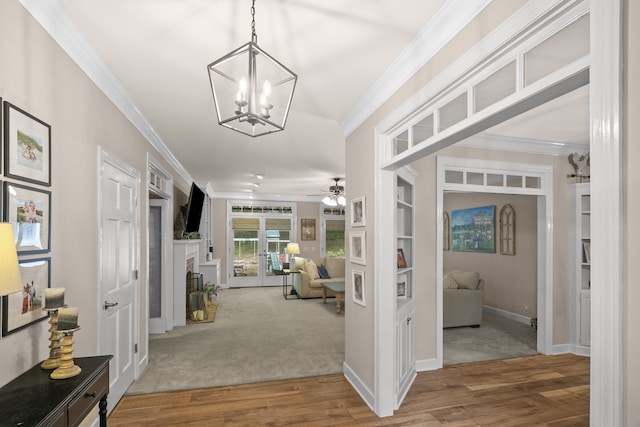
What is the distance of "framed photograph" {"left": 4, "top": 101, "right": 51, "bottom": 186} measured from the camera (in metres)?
1.56

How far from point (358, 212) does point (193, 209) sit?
3.68 meters

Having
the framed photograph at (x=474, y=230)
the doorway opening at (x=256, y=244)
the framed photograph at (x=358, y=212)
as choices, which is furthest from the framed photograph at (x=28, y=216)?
the doorway opening at (x=256, y=244)

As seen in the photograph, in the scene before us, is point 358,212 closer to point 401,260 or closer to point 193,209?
point 401,260

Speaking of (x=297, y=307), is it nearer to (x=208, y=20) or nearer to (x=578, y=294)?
(x=578, y=294)

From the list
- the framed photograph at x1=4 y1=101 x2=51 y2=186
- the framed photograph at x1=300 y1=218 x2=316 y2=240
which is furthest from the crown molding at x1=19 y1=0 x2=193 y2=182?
the framed photograph at x1=300 y1=218 x2=316 y2=240

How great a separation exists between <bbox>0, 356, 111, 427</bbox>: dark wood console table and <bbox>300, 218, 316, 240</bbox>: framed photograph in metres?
8.64

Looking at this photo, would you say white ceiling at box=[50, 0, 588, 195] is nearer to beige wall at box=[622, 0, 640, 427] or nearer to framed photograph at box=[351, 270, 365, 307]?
beige wall at box=[622, 0, 640, 427]

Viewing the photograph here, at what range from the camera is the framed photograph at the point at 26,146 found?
5.11ft

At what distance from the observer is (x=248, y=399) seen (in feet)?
10.3

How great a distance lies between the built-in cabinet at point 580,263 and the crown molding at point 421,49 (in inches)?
121

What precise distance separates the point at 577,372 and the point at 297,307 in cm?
462

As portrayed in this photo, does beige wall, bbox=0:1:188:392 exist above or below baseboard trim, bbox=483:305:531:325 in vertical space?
above

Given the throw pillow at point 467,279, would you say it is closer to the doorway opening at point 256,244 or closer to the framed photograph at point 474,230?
the framed photograph at point 474,230

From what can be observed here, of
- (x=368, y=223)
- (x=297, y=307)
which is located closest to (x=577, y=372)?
(x=368, y=223)
